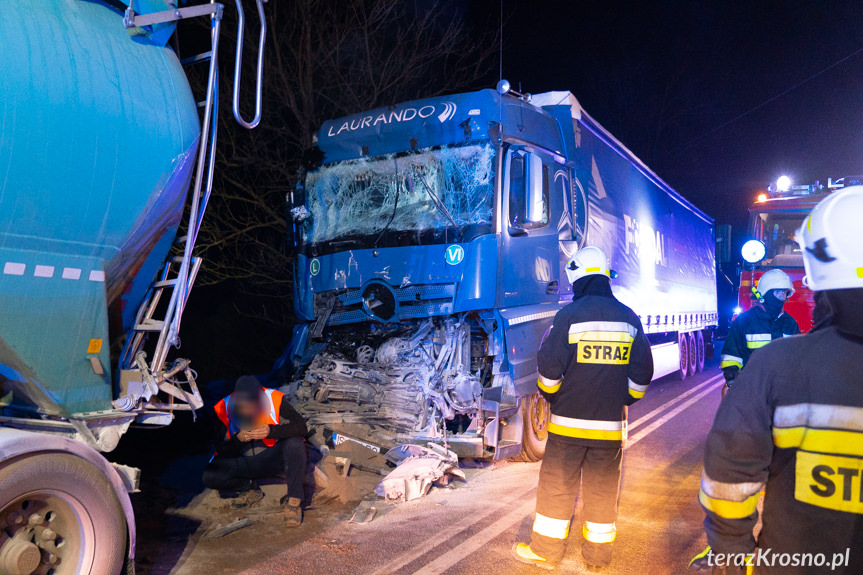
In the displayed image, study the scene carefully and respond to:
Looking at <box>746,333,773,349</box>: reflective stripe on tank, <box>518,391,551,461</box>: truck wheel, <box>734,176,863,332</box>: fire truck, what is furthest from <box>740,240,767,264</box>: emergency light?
<box>746,333,773,349</box>: reflective stripe on tank

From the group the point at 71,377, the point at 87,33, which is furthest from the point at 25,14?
the point at 71,377

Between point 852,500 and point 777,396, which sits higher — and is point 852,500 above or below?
below

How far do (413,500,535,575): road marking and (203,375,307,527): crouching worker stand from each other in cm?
126

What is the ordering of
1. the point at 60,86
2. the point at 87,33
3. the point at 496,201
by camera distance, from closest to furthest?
the point at 60,86, the point at 87,33, the point at 496,201

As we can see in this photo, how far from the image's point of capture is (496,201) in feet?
19.7

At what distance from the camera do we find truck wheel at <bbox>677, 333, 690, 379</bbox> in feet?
43.3

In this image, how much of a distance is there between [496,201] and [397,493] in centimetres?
284

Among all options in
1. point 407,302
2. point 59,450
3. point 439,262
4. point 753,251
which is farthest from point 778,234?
point 59,450

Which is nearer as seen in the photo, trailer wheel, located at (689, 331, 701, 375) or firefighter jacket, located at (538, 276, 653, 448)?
firefighter jacket, located at (538, 276, 653, 448)

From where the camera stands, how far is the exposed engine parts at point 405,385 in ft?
19.6

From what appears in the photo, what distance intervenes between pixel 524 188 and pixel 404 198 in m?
1.28

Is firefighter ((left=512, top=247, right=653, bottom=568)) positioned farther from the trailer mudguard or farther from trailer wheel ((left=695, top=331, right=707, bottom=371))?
trailer wheel ((left=695, top=331, right=707, bottom=371))

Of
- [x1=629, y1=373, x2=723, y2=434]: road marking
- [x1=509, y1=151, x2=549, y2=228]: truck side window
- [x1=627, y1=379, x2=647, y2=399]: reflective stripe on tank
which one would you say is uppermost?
[x1=509, y1=151, x2=549, y2=228]: truck side window

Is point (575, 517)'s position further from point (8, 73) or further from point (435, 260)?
point (8, 73)
